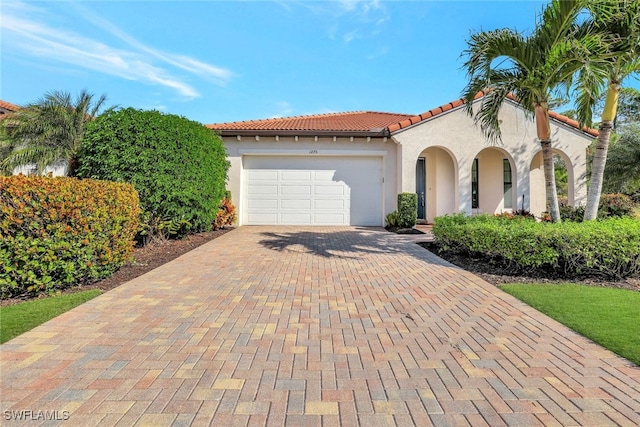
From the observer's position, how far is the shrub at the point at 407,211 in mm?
12078

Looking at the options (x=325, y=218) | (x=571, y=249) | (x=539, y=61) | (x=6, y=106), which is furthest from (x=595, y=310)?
(x=6, y=106)

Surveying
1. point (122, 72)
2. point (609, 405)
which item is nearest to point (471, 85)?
point (609, 405)

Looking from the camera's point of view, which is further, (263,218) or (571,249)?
(263,218)

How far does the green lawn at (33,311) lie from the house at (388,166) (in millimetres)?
8758

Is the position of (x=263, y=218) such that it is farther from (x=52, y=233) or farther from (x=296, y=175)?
(x=52, y=233)

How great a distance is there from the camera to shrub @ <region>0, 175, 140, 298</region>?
465 centimetres

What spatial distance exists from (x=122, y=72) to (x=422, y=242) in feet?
34.4

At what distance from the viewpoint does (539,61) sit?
700 cm

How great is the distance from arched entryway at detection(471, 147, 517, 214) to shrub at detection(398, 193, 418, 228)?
4017mm

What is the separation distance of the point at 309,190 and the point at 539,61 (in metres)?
8.72

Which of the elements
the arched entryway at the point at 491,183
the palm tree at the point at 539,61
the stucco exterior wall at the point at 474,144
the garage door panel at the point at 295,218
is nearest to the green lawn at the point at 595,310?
the palm tree at the point at 539,61

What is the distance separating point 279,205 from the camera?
13.7 meters

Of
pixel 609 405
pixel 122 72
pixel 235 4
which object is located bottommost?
pixel 609 405

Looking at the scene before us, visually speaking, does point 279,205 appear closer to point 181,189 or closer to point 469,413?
point 181,189
